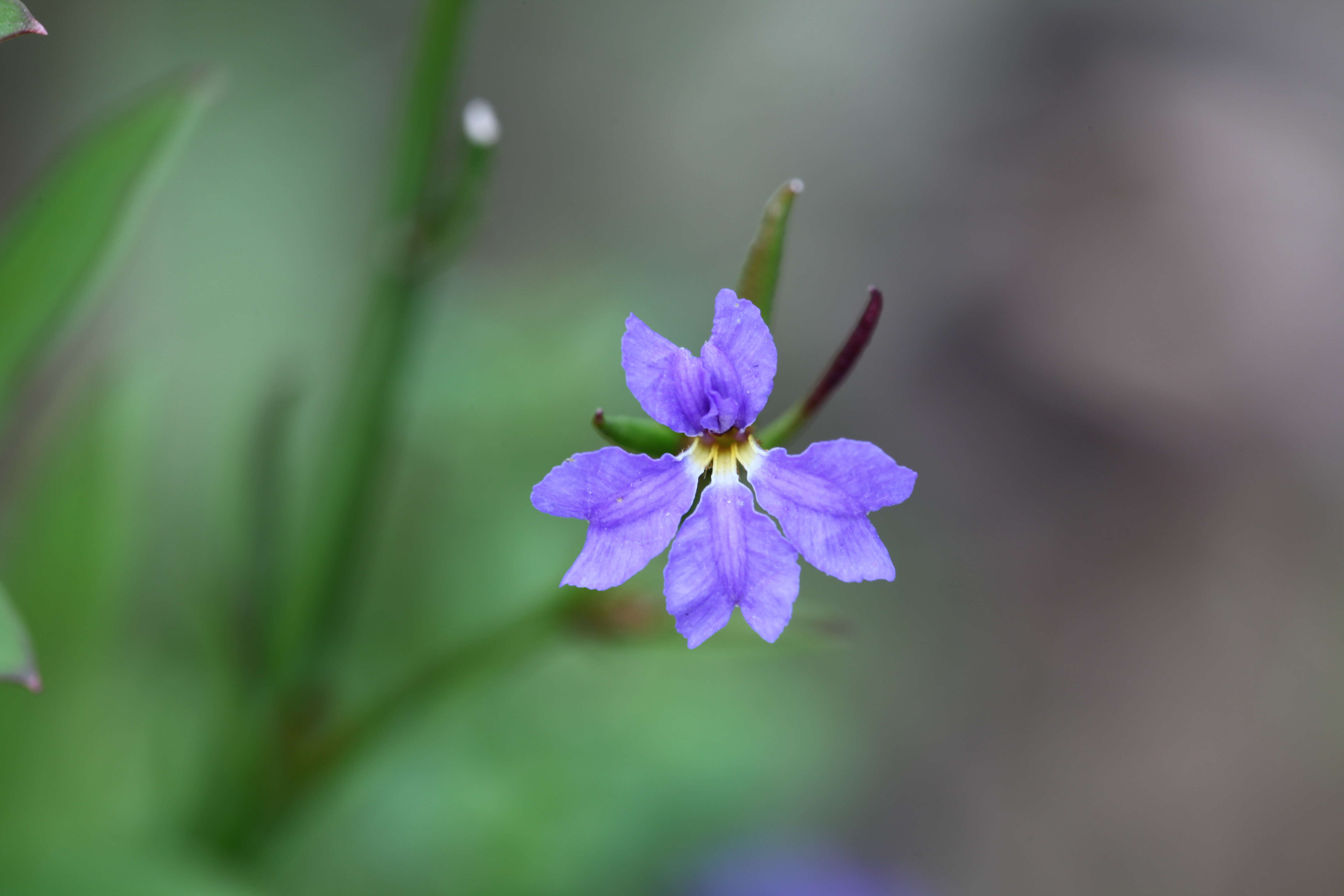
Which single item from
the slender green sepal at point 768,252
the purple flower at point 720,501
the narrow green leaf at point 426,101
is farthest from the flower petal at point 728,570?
the narrow green leaf at point 426,101

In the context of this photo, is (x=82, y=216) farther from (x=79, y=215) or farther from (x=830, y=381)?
(x=830, y=381)

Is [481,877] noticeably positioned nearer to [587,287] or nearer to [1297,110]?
[587,287]

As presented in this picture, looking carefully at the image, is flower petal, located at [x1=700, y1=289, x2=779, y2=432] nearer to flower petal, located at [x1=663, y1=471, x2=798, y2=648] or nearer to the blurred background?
flower petal, located at [x1=663, y1=471, x2=798, y2=648]

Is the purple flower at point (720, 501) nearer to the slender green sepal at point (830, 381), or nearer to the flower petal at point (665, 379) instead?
the flower petal at point (665, 379)

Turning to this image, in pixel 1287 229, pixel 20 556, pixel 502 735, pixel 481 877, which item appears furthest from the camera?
pixel 1287 229

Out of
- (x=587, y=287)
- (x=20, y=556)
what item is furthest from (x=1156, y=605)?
(x=20, y=556)
